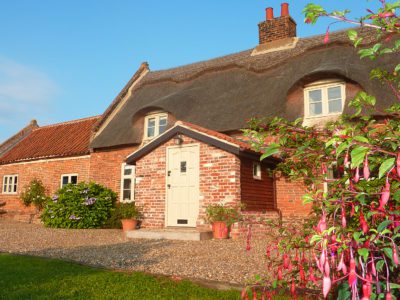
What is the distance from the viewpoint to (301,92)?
12406 millimetres

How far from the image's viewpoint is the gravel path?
548 cm

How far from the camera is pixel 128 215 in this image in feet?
40.4

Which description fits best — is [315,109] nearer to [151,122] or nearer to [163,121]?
[163,121]

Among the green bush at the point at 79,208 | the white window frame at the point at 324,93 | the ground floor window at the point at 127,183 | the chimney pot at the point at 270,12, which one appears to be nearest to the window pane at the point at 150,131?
the ground floor window at the point at 127,183

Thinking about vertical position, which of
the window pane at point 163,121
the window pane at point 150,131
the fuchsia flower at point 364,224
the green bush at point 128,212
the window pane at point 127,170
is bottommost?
the green bush at point 128,212

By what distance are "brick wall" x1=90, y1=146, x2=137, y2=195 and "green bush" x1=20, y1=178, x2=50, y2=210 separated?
3517mm

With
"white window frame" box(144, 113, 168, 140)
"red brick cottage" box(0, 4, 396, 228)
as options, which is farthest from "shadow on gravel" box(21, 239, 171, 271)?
"white window frame" box(144, 113, 168, 140)

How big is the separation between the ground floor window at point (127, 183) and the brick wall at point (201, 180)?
351cm

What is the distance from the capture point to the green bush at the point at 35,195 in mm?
18156

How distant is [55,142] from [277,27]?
1316 cm

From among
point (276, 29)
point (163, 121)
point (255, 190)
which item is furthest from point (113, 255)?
point (276, 29)

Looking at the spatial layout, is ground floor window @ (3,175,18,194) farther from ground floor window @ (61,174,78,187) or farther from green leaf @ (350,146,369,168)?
green leaf @ (350,146,369,168)

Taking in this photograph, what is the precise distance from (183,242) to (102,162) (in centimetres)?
873

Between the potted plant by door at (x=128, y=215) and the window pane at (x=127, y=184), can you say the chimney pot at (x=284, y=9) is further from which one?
the potted plant by door at (x=128, y=215)
